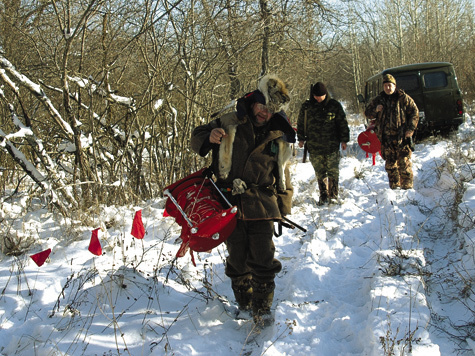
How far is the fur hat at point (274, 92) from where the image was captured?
2.54 metres

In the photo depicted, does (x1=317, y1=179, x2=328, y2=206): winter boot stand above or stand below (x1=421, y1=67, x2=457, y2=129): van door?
below

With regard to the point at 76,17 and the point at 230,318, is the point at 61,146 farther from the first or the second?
the point at 230,318

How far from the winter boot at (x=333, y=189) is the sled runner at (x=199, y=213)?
10.8 feet

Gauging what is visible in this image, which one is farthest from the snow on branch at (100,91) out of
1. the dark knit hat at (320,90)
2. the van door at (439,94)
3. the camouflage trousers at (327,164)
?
the van door at (439,94)

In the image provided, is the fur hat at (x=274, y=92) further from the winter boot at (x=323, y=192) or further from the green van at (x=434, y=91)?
the green van at (x=434, y=91)

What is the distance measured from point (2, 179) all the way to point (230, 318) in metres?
6.68

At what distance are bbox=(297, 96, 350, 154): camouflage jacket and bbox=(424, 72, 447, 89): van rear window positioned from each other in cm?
559

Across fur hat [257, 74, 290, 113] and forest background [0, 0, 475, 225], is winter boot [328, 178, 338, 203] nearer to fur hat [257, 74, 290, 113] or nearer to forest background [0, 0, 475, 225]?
forest background [0, 0, 475, 225]

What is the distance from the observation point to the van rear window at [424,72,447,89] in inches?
383

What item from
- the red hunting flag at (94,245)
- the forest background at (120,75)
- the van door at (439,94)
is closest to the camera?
the red hunting flag at (94,245)

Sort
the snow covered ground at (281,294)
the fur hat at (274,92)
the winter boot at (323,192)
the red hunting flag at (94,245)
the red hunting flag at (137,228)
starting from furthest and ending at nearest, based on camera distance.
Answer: the winter boot at (323,192), the red hunting flag at (137,228), the red hunting flag at (94,245), the fur hat at (274,92), the snow covered ground at (281,294)

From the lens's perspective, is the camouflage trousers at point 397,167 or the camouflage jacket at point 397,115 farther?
the camouflage trousers at point 397,167

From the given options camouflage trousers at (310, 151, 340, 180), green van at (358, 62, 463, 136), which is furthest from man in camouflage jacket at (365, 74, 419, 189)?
green van at (358, 62, 463, 136)

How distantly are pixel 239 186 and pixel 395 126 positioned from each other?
380 cm
